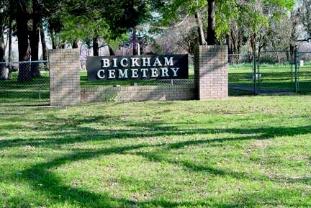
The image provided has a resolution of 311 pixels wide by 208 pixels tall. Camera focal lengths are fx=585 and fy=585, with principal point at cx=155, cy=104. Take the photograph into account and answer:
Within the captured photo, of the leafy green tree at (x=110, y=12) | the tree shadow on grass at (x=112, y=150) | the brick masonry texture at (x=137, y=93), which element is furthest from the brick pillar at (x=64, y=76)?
the leafy green tree at (x=110, y=12)

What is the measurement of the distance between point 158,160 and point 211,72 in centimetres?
1088

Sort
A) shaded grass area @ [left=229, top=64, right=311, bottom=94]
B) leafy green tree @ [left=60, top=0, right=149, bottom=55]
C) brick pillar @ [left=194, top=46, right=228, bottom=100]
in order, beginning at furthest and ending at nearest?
leafy green tree @ [left=60, top=0, right=149, bottom=55]
shaded grass area @ [left=229, top=64, right=311, bottom=94]
brick pillar @ [left=194, top=46, right=228, bottom=100]

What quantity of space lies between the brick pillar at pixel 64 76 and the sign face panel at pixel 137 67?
1.63 ft

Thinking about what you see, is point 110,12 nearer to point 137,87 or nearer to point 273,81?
point 137,87

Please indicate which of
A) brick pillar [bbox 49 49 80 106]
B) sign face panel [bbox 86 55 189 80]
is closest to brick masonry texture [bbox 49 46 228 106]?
brick pillar [bbox 49 49 80 106]

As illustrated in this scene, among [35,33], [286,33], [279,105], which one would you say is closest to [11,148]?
[279,105]

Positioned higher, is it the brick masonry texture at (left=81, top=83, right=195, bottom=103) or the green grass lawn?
the brick masonry texture at (left=81, top=83, right=195, bottom=103)

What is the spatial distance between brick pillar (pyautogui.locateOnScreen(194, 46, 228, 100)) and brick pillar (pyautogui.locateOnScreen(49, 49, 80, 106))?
3.84m

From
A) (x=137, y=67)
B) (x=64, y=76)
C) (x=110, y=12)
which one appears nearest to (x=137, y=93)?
(x=137, y=67)

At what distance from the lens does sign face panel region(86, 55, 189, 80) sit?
18234 millimetres

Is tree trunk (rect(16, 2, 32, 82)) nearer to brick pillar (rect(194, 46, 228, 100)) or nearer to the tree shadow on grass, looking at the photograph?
brick pillar (rect(194, 46, 228, 100))

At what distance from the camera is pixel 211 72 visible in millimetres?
18641

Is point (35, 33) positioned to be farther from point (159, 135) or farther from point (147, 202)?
point (147, 202)

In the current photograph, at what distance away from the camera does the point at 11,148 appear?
935cm
